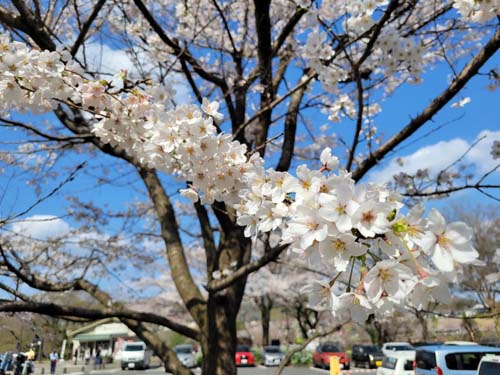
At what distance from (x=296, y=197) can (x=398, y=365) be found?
1010cm

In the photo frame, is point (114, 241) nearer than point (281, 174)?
No

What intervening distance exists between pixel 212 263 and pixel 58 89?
1958 mm

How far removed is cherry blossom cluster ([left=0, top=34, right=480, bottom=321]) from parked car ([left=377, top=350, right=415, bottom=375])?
9538 millimetres

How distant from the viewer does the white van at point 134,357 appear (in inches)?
740

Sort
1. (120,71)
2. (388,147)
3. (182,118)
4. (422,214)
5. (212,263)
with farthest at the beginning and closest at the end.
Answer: (212,263), (388,147), (120,71), (182,118), (422,214)

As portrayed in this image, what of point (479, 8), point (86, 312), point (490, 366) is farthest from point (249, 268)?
point (490, 366)

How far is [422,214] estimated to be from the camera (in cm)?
83

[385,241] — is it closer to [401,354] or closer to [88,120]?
[88,120]

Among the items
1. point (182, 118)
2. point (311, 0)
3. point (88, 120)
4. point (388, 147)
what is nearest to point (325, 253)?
point (182, 118)

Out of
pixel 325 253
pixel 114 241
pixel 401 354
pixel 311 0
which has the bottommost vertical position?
pixel 401 354

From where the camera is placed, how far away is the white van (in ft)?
61.7

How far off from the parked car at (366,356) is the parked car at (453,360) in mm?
10591

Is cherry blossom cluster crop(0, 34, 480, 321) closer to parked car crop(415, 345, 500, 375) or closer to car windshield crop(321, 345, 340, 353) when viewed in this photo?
parked car crop(415, 345, 500, 375)

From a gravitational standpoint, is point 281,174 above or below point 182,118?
below
